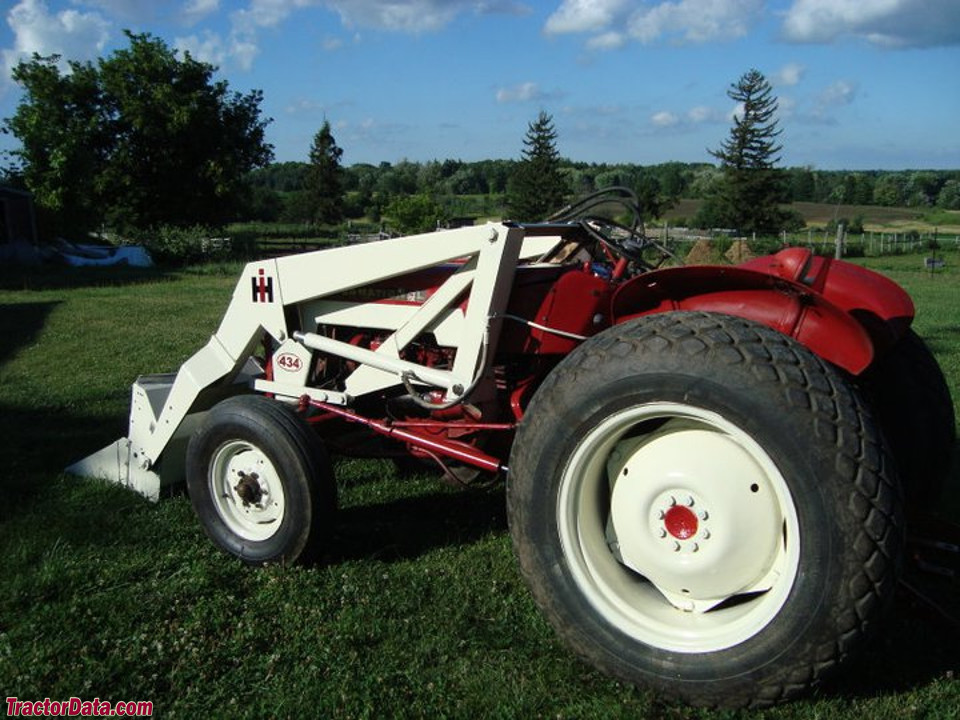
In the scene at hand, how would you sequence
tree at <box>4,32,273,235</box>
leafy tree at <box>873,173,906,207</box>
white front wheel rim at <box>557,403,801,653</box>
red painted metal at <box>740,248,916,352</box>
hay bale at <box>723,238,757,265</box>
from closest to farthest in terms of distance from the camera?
white front wheel rim at <box>557,403,801,653</box>
red painted metal at <box>740,248,916,352</box>
hay bale at <box>723,238,757,265</box>
tree at <box>4,32,273,235</box>
leafy tree at <box>873,173,906,207</box>

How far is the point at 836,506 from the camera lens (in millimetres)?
2438

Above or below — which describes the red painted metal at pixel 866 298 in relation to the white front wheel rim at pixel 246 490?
above

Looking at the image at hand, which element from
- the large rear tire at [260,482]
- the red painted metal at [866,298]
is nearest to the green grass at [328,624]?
the large rear tire at [260,482]

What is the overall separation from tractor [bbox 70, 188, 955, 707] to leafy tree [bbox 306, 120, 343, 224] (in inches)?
2785

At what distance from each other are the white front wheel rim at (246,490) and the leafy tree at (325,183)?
71.2m

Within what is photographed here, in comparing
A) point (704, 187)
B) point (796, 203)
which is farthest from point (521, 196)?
point (796, 203)

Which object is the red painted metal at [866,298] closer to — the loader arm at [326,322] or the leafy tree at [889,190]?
the loader arm at [326,322]

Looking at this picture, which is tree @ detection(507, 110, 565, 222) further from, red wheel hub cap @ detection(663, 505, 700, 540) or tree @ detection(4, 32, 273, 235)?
red wheel hub cap @ detection(663, 505, 700, 540)

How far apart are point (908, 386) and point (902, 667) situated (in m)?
1.32

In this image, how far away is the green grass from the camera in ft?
9.48

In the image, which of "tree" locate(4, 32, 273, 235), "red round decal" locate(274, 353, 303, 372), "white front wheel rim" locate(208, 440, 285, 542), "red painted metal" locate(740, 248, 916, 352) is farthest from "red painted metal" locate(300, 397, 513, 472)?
"tree" locate(4, 32, 273, 235)

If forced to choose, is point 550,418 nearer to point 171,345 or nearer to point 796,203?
point 171,345

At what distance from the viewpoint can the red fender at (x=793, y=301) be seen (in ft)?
9.66

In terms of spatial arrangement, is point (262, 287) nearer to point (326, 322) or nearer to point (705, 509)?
point (326, 322)
